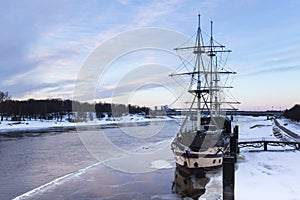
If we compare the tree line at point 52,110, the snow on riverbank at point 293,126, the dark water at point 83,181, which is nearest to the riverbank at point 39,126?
the tree line at point 52,110

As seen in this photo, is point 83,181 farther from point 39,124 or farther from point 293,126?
point 39,124

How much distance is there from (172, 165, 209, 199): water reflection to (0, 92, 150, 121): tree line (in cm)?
9290

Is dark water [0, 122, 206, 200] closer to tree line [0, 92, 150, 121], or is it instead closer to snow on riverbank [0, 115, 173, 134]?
snow on riverbank [0, 115, 173, 134]

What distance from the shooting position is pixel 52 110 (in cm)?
12938

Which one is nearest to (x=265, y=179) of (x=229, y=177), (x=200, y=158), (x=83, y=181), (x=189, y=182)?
(x=189, y=182)

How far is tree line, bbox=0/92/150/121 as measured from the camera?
372ft

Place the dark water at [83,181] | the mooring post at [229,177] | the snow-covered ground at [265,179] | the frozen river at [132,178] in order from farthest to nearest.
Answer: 1. the dark water at [83,181]
2. the frozen river at [132,178]
3. the snow-covered ground at [265,179]
4. the mooring post at [229,177]

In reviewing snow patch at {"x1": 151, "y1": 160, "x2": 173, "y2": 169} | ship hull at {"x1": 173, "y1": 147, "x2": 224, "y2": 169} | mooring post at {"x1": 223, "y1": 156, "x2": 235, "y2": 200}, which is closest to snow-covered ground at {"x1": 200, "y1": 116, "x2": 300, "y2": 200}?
ship hull at {"x1": 173, "y1": 147, "x2": 224, "y2": 169}

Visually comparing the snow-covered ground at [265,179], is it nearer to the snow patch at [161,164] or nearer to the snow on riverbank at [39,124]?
the snow patch at [161,164]

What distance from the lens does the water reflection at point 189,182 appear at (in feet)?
54.2

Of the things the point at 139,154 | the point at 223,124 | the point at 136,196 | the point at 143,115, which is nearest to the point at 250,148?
the point at 223,124

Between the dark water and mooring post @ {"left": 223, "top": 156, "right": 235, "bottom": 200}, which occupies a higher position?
mooring post @ {"left": 223, "top": 156, "right": 235, "bottom": 200}

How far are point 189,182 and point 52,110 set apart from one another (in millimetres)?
117149

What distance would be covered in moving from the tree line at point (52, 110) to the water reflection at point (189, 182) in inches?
3657
